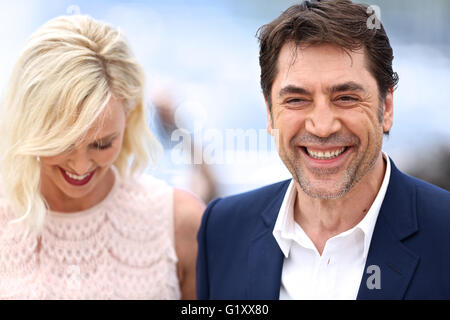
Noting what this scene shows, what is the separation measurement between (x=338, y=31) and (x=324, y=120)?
0.30 meters

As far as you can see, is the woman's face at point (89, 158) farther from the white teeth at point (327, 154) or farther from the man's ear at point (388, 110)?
the man's ear at point (388, 110)

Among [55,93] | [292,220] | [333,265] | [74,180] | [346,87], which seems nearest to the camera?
[346,87]

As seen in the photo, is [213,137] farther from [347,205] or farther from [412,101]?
[347,205]

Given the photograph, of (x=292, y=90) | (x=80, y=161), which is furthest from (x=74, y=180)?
(x=292, y=90)

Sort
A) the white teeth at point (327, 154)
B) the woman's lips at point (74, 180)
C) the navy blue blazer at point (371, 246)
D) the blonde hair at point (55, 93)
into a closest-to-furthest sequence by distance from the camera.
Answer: the navy blue blazer at point (371, 246) → the white teeth at point (327, 154) → the blonde hair at point (55, 93) → the woman's lips at point (74, 180)

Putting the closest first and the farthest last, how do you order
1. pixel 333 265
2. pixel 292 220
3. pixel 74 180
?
pixel 333 265 < pixel 292 220 < pixel 74 180

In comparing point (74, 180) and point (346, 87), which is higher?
point (346, 87)

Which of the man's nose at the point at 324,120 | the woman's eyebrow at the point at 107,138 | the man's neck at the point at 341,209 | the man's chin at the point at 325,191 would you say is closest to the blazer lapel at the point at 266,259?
the man's neck at the point at 341,209

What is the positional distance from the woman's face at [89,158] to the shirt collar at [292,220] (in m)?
0.75

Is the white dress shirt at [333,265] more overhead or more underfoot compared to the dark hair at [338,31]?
more underfoot

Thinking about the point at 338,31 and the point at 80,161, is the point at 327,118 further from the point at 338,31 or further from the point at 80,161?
the point at 80,161

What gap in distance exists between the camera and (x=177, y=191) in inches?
102

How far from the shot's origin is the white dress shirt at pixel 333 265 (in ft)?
5.98

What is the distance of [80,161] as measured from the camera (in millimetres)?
2207
